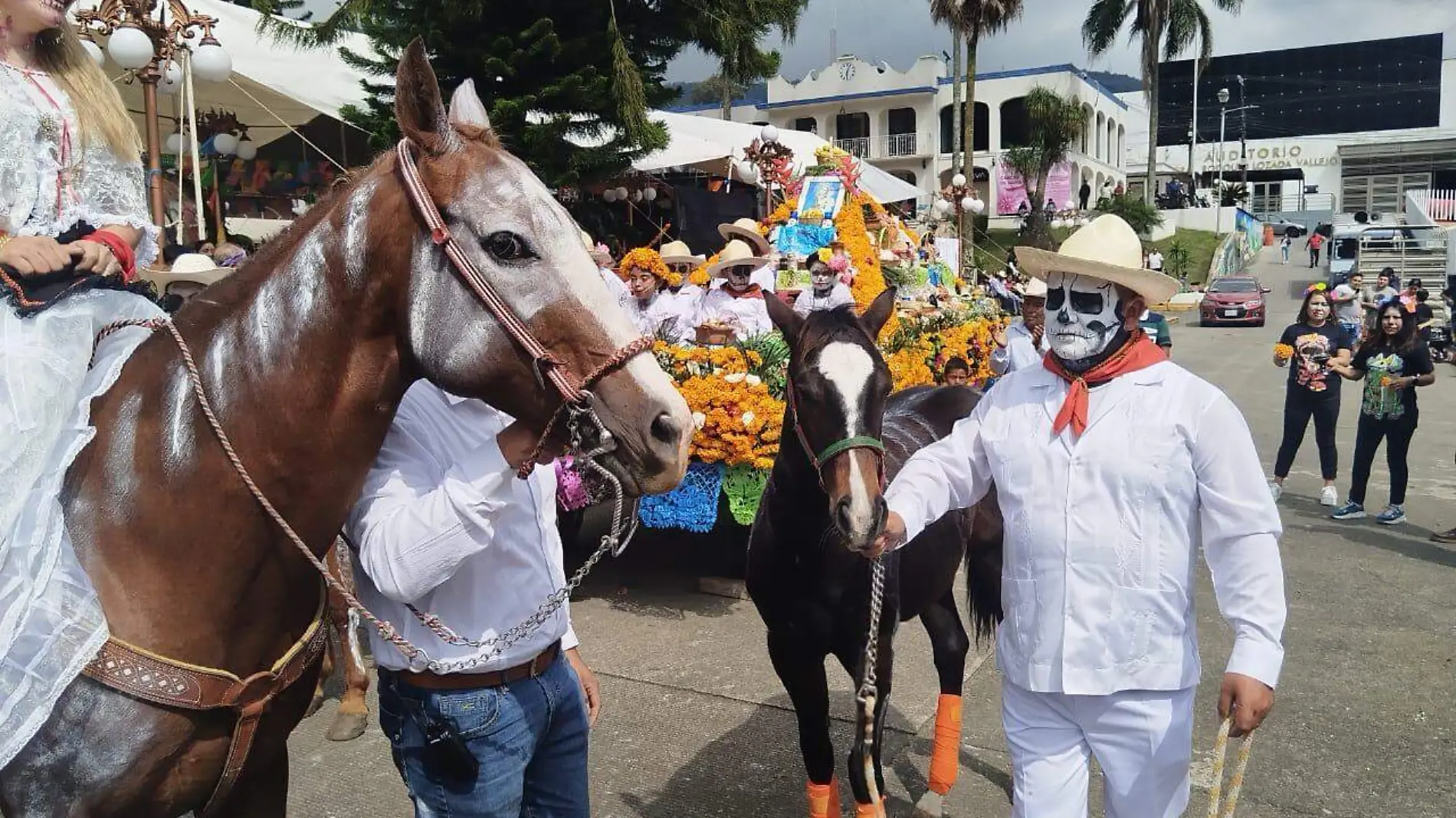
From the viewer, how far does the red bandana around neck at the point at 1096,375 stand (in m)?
2.35

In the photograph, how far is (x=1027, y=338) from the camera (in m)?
6.72

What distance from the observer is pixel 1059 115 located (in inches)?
1388

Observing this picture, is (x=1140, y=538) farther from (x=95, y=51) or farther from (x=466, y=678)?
(x=95, y=51)

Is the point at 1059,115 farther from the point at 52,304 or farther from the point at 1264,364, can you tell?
the point at 52,304

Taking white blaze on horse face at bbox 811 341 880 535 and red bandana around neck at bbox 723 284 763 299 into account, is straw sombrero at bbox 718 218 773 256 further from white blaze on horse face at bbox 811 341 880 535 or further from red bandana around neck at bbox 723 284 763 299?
white blaze on horse face at bbox 811 341 880 535

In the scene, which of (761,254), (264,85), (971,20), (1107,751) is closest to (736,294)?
(761,254)

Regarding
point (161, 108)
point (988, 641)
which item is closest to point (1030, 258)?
point (988, 641)

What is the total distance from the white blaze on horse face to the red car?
25583 millimetres

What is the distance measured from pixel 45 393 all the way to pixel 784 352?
461 centimetres

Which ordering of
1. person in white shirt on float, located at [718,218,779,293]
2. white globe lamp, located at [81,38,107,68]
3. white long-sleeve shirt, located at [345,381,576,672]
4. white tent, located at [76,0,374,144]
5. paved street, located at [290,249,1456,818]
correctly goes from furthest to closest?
1. white tent, located at [76,0,374,144]
2. person in white shirt on float, located at [718,218,779,293]
3. paved street, located at [290,249,1456,818]
4. white globe lamp, located at [81,38,107,68]
5. white long-sleeve shirt, located at [345,381,576,672]

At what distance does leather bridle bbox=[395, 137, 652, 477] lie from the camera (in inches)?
57.8

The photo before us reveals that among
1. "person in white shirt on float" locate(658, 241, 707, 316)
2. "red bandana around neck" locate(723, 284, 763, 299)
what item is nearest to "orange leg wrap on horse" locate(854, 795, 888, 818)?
"red bandana around neck" locate(723, 284, 763, 299)

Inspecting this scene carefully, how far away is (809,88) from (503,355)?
4707 cm

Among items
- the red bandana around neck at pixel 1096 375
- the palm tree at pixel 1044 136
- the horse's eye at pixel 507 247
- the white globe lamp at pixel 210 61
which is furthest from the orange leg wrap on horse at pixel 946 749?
the palm tree at pixel 1044 136
